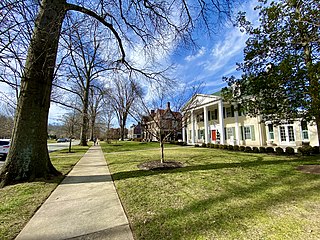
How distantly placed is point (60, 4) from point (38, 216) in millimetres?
5945

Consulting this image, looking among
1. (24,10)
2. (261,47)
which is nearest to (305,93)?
(261,47)

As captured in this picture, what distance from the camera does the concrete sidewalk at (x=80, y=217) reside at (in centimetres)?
249

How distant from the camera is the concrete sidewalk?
8.16ft

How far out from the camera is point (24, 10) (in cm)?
319

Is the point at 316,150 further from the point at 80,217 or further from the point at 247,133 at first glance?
the point at 80,217

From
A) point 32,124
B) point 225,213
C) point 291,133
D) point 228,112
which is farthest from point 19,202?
point 228,112

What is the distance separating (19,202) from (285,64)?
9293mm

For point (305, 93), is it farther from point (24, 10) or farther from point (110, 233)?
point (24, 10)

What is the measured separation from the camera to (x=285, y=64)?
668 centimetres

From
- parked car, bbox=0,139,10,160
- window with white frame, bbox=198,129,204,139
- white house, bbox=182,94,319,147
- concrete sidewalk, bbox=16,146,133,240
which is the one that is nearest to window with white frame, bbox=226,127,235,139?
white house, bbox=182,94,319,147

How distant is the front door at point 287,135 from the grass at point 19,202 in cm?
2082

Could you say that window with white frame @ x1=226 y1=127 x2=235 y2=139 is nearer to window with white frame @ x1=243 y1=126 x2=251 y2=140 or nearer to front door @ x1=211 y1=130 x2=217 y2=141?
window with white frame @ x1=243 y1=126 x2=251 y2=140

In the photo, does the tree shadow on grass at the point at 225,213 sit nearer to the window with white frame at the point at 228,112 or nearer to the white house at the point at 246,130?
the white house at the point at 246,130

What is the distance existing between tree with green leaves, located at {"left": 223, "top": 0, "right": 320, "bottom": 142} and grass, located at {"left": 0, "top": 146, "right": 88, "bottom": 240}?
8814mm
